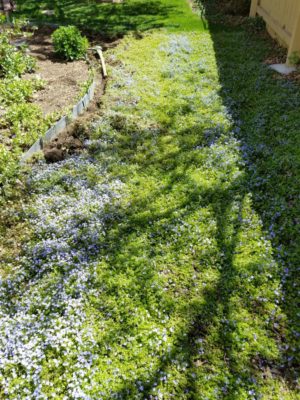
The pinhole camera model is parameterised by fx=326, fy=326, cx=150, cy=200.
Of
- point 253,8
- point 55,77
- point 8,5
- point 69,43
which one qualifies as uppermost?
point 253,8

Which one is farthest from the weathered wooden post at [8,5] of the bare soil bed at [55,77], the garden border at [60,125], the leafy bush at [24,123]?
the leafy bush at [24,123]

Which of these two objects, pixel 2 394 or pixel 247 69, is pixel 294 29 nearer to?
pixel 247 69

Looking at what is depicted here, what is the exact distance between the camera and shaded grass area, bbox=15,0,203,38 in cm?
1132

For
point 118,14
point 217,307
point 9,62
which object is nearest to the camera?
point 217,307

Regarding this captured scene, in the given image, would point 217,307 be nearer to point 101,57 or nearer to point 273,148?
point 273,148

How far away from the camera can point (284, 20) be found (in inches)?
339

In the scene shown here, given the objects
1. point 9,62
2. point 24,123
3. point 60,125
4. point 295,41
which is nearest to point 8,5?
point 9,62

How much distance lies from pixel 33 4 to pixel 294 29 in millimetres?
11305

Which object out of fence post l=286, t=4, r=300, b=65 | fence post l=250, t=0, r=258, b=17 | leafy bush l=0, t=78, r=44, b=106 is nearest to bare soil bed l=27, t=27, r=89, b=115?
leafy bush l=0, t=78, r=44, b=106

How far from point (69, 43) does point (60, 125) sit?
3.68 m

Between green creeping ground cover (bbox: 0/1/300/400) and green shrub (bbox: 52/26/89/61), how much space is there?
3043 millimetres

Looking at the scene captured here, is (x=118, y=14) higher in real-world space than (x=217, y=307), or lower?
higher

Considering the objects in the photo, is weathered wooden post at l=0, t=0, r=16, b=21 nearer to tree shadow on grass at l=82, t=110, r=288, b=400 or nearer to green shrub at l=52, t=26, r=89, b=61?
green shrub at l=52, t=26, r=89, b=61

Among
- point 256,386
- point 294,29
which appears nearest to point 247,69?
point 294,29
